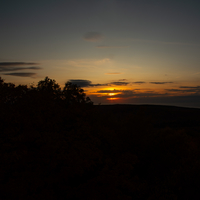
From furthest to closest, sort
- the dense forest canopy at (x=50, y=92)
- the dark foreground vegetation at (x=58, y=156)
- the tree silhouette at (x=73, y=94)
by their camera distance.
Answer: the tree silhouette at (x=73, y=94), the dense forest canopy at (x=50, y=92), the dark foreground vegetation at (x=58, y=156)

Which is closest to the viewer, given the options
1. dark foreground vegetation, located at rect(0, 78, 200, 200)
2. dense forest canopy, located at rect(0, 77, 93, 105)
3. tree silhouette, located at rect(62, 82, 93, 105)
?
dark foreground vegetation, located at rect(0, 78, 200, 200)

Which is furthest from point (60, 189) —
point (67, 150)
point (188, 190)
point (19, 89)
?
point (188, 190)

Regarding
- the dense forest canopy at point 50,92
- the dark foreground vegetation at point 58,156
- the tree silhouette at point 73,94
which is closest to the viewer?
the dark foreground vegetation at point 58,156

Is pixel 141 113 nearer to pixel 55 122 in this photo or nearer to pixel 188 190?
pixel 188 190

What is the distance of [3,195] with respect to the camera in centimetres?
1599

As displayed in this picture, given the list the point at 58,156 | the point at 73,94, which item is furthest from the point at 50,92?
the point at 58,156

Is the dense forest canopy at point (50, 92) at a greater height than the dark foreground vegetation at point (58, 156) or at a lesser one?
greater

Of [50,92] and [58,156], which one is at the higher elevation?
[50,92]

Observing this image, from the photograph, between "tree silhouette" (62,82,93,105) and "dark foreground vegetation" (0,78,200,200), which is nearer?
"dark foreground vegetation" (0,78,200,200)

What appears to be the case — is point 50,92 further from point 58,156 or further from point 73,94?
point 58,156

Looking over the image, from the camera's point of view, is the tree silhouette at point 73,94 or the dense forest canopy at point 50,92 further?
the tree silhouette at point 73,94

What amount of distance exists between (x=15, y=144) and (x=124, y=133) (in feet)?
52.0

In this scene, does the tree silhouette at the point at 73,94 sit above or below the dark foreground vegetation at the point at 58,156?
above

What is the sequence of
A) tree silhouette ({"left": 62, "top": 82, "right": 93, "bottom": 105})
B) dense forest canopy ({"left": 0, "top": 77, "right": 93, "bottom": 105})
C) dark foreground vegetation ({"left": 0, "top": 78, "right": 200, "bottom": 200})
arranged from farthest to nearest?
1. tree silhouette ({"left": 62, "top": 82, "right": 93, "bottom": 105})
2. dense forest canopy ({"left": 0, "top": 77, "right": 93, "bottom": 105})
3. dark foreground vegetation ({"left": 0, "top": 78, "right": 200, "bottom": 200})
